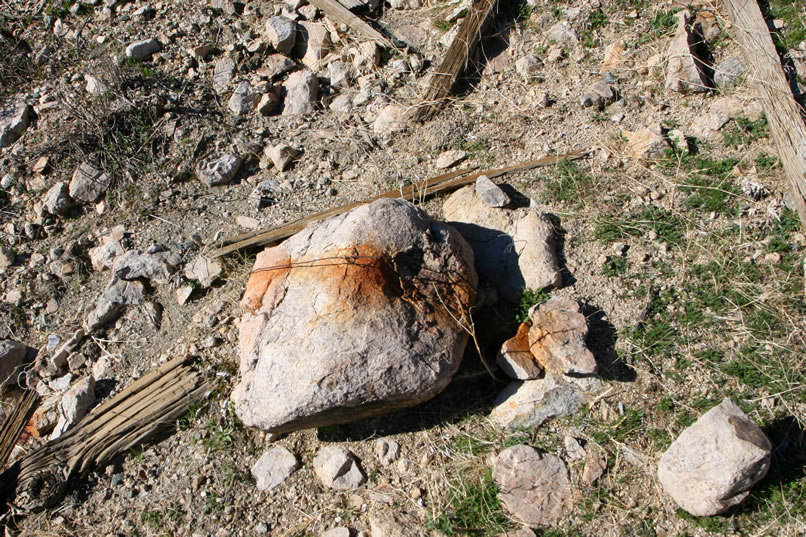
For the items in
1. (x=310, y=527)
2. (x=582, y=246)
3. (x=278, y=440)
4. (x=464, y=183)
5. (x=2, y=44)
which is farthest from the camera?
(x=2, y=44)

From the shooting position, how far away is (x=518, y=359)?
3.63 meters

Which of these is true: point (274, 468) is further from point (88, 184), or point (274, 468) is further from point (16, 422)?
point (88, 184)

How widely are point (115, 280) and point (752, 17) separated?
212 inches

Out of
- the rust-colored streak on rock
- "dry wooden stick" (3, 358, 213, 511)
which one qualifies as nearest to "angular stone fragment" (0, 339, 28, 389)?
"dry wooden stick" (3, 358, 213, 511)

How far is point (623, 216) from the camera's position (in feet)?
13.9

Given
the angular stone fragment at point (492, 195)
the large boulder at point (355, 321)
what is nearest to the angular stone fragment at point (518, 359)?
the large boulder at point (355, 321)

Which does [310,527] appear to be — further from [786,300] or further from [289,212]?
[786,300]

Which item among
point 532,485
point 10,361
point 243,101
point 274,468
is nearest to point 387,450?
point 274,468

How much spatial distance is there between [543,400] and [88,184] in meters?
4.10

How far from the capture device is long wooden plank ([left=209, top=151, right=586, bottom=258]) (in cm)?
457

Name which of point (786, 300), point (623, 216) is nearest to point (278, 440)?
point (623, 216)

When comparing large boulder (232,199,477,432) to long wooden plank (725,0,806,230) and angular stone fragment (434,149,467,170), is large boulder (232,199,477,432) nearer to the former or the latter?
angular stone fragment (434,149,467,170)

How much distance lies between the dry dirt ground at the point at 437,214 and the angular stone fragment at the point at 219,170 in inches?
3.0

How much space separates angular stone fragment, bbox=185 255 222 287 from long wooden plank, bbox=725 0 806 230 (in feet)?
13.2
